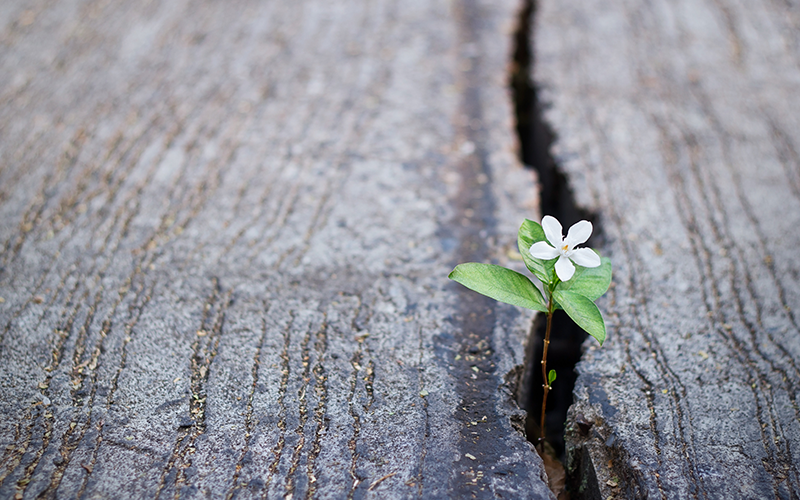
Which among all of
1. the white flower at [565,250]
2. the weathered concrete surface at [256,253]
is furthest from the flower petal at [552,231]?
A: the weathered concrete surface at [256,253]

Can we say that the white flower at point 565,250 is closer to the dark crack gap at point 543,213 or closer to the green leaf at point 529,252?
the green leaf at point 529,252

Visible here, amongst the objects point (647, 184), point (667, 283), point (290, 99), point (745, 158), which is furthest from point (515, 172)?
point (290, 99)

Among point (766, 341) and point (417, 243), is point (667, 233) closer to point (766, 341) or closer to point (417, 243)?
point (766, 341)

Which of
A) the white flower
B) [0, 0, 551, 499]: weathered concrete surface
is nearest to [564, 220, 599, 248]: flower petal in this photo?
the white flower

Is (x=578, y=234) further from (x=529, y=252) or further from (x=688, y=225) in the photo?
(x=688, y=225)

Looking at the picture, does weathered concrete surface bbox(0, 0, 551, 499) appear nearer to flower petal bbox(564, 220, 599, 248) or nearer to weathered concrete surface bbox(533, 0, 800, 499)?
weathered concrete surface bbox(533, 0, 800, 499)

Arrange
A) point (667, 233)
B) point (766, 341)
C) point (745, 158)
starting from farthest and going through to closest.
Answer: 1. point (745, 158)
2. point (667, 233)
3. point (766, 341)
